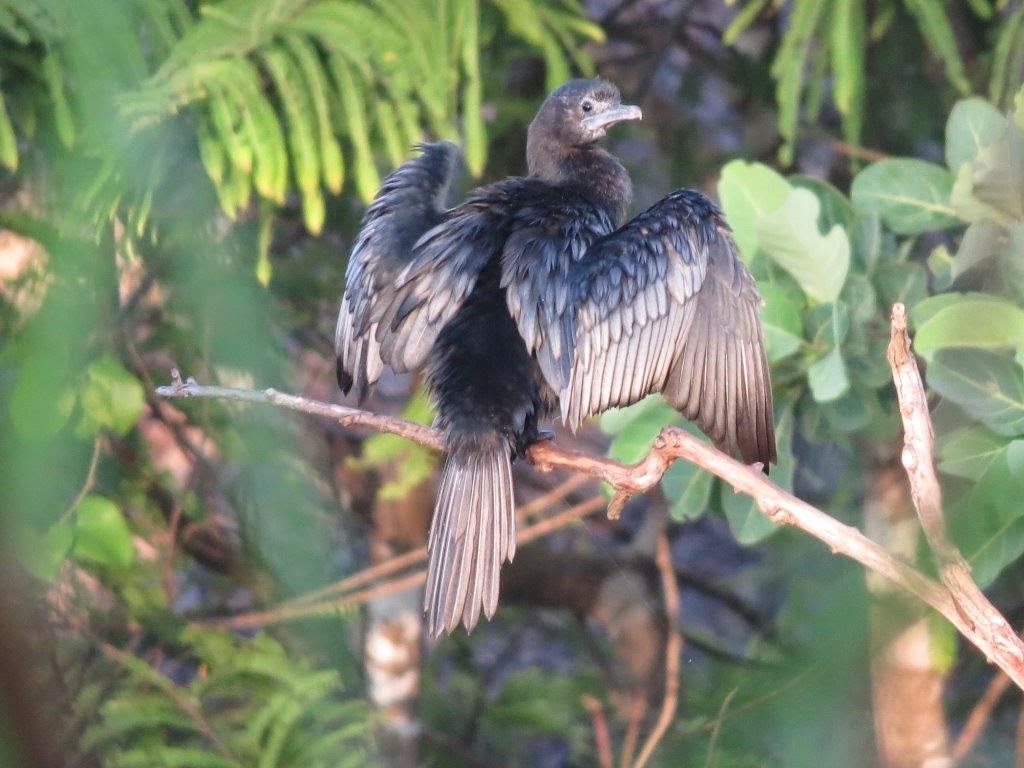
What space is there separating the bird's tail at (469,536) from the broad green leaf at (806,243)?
66 centimetres

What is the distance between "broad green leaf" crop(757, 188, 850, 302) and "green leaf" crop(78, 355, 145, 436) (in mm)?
1213

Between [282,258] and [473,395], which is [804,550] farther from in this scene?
[282,258]

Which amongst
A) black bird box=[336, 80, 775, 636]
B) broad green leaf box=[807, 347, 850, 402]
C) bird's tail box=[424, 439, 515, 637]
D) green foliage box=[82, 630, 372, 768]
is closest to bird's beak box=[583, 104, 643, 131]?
black bird box=[336, 80, 775, 636]

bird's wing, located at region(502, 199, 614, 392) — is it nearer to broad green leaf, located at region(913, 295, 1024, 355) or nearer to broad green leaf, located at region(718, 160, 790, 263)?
broad green leaf, located at region(718, 160, 790, 263)

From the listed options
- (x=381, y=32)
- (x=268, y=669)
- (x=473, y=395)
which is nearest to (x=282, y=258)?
(x=381, y=32)

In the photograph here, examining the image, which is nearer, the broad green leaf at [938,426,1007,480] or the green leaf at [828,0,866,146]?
the broad green leaf at [938,426,1007,480]

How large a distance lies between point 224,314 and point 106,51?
0.13 metres

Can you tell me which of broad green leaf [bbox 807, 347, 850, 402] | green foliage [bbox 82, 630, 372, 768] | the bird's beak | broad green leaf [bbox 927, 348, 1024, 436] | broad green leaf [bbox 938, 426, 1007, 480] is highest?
the bird's beak

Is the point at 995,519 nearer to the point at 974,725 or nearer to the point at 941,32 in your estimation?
the point at 974,725

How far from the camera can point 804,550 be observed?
93.4 inches

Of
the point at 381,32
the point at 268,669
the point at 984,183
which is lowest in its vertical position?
the point at 268,669

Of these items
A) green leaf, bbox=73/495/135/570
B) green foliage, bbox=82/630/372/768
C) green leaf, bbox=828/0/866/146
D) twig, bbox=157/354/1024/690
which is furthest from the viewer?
green leaf, bbox=828/0/866/146

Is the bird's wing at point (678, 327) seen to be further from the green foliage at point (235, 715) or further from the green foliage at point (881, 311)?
the green foliage at point (235, 715)

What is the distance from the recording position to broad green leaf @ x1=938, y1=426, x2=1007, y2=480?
6.77 ft
